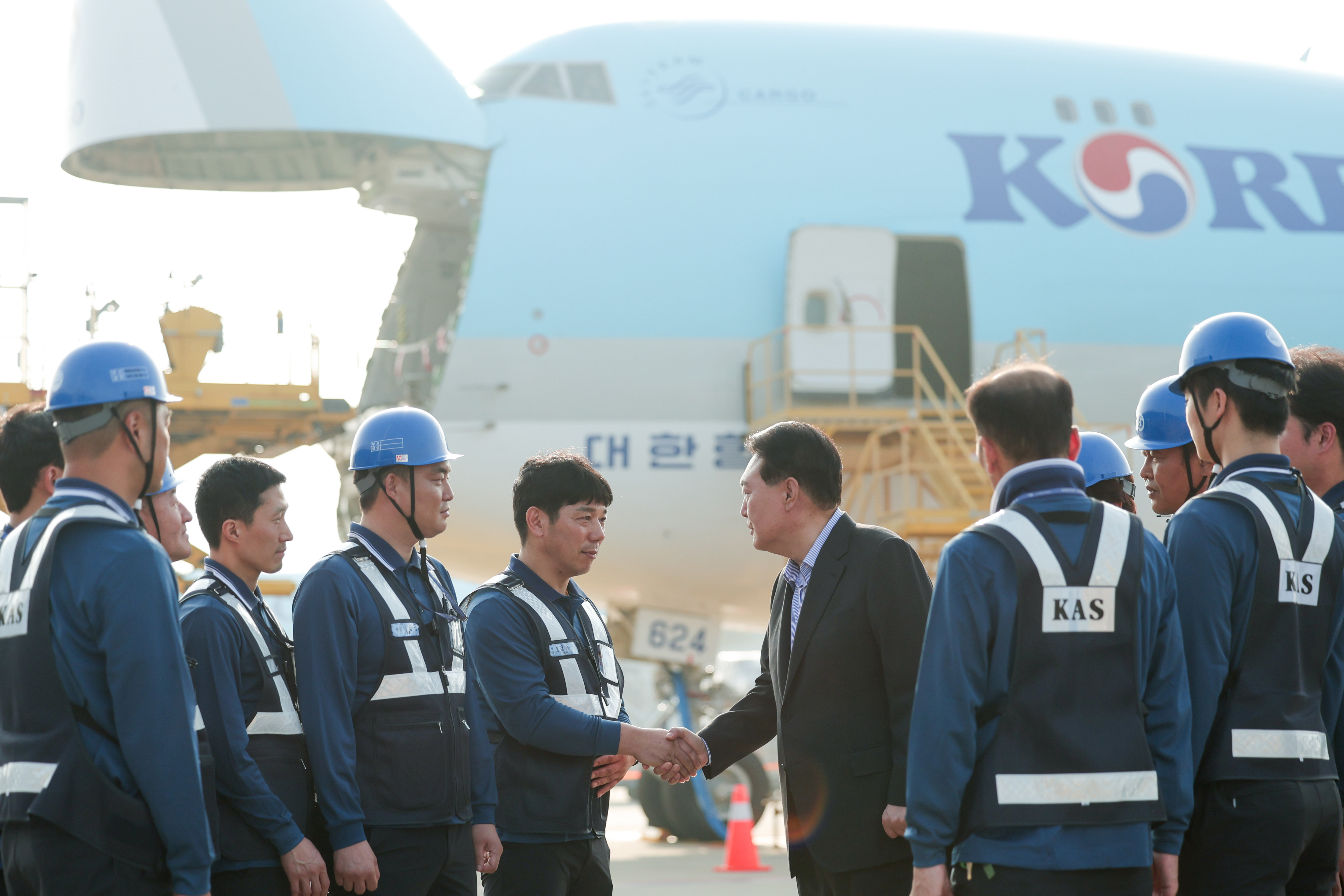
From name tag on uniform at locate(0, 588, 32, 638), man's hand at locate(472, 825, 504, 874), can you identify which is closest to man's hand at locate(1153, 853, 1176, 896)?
man's hand at locate(472, 825, 504, 874)

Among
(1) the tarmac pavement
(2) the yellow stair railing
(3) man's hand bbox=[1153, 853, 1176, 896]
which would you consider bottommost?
(1) the tarmac pavement

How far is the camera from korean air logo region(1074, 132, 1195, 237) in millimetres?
13414

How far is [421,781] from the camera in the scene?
4254 millimetres

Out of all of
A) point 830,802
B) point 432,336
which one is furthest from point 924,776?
point 432,336

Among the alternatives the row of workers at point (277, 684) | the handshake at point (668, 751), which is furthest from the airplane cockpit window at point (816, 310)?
the handshake at point (668, 751)

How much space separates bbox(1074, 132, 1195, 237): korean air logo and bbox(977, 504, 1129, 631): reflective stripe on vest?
1092 cm

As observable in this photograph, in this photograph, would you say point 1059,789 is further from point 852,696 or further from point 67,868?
point 67,868

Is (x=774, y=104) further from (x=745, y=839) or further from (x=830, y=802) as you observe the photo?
(x=830, y=802)

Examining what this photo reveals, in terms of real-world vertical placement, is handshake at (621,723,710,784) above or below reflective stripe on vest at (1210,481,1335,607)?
below

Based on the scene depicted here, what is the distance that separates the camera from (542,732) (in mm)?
4504

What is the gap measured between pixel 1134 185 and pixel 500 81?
641 centimetres

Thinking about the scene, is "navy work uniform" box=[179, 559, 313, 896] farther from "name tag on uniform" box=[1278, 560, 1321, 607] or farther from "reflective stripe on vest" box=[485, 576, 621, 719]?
"name tag on uniform" box=[1278, 560, 1321, 607]

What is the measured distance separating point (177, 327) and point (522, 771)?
9216mm

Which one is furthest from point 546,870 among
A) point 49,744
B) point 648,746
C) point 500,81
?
point 500,81
